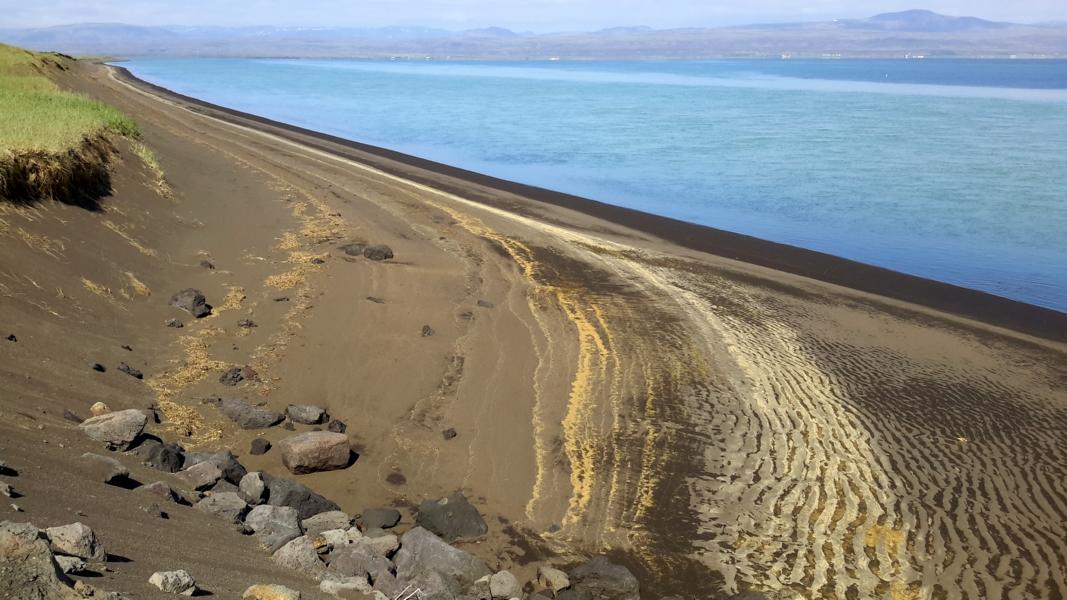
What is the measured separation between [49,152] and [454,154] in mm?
23965

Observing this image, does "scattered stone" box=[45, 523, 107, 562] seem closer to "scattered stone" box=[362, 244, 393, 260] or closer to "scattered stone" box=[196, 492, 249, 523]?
"scattered stone" box=[196, 492, 249, 523]

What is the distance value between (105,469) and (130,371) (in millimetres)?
3030

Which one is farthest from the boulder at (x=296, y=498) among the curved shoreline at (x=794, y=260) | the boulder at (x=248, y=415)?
the curved shoreline at (x=794, y=260)

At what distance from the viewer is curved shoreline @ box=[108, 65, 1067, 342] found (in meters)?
16.0

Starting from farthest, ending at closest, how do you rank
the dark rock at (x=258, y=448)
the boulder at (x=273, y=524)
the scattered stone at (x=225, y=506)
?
the dark rock at (x=258, y=448) → the scattered stone at (x=225, y=506) → the boulder at (x=273, y=524)

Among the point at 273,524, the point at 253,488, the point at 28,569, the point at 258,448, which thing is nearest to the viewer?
the point at 28,569

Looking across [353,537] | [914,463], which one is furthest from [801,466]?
[353,537]

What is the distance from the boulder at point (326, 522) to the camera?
654 centimetres

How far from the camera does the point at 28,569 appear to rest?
3812 mm

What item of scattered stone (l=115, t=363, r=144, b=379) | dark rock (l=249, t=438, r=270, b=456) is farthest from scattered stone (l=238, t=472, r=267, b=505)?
scattered stone (l=115, t=363, r=144, b=379)

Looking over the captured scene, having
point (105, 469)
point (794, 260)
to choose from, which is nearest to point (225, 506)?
point (105, 469)

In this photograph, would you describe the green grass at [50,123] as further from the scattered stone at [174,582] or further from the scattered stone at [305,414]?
the scattered stone at [174,582]

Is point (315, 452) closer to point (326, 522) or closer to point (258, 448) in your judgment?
point (258, 448)

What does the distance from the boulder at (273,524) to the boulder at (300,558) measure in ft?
0.57
